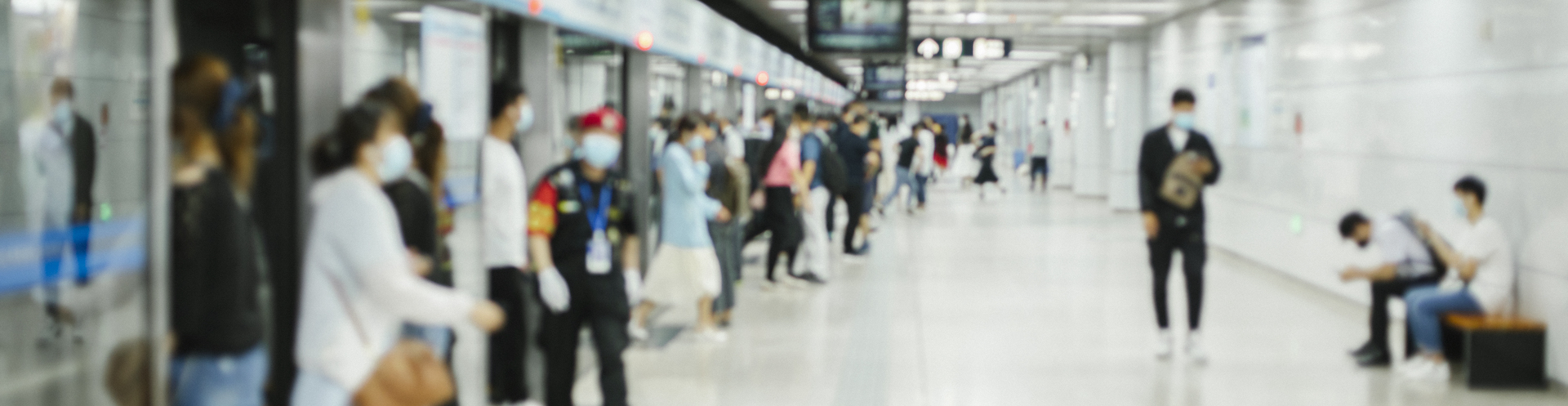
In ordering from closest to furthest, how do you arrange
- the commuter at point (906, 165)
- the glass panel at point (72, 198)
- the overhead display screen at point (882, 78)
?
the glass panel at point (72, 198) → the commuter at point (906, 165) → the overhead display screen at point (882, 78)

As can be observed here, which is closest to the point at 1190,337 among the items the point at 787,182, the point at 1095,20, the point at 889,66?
the point at 787,182

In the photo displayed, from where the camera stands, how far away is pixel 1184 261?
808 centimetres

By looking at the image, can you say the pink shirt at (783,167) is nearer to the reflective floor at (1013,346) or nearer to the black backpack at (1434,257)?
the reflective floor at (1013,346)

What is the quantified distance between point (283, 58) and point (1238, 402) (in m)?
4.48

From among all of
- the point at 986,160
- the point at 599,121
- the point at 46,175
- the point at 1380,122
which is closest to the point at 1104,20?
the point at 986,160

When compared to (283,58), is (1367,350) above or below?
below

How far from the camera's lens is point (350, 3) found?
5.13 metres

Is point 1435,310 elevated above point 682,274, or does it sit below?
below

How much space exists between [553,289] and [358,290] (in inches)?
67.8

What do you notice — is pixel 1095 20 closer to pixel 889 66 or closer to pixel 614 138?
pixel 889 66

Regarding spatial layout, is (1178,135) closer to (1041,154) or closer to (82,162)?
(82,162)

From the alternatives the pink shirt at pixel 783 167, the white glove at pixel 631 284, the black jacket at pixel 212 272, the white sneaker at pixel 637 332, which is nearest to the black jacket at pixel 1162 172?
the white sneaker at pixel 637 332

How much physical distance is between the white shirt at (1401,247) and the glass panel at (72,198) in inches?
259

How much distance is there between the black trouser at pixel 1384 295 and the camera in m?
8.16
